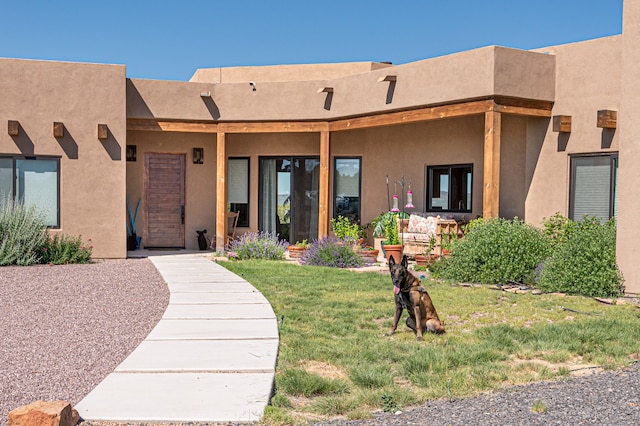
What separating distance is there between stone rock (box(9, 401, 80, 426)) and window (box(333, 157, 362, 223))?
12542mm

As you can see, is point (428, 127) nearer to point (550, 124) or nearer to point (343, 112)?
point (343, 112)

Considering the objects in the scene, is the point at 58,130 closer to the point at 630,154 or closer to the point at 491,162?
the point at 491,162

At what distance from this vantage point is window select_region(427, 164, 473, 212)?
1350 cm

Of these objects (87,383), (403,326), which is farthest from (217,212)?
(87,383)

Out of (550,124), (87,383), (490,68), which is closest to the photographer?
(87,383)

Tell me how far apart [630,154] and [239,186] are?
32.7 ft

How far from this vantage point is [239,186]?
16625mm

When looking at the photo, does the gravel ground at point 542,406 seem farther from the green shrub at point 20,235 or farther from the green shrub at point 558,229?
the green shrub at point 20,235

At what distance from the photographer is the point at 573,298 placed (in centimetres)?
838

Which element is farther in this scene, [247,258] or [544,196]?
[247,258]

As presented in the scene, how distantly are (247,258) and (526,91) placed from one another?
6.26 metres

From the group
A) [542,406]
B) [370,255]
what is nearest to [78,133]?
[370,255]

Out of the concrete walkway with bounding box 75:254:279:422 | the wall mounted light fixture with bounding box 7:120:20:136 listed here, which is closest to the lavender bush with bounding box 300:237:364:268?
the concrete walkway with bounding box 75:254:279:422

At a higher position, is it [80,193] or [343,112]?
[343,112]
